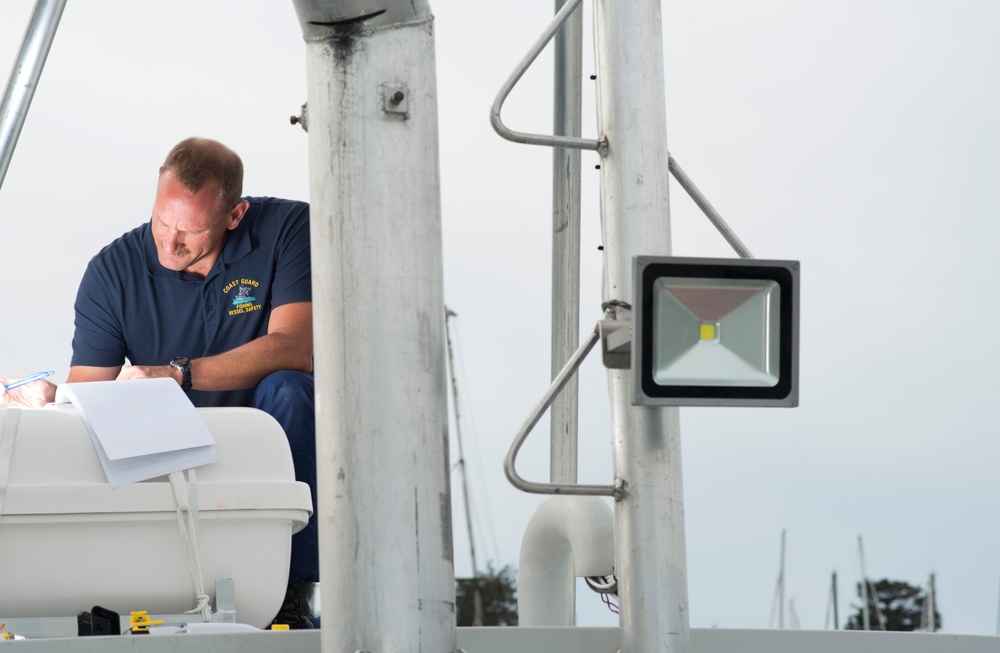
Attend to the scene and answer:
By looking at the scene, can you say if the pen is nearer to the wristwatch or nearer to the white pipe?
the wristwatch

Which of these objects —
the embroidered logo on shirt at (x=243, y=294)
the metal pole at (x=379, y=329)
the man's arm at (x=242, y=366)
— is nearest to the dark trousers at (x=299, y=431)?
the man's arm at (x=242, y=366)

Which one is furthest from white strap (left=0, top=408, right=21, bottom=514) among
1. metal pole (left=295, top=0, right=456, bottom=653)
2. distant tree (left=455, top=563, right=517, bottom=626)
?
distant tree (left=455, top=563, right=517, bottom=626)

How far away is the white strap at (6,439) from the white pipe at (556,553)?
0.91 m

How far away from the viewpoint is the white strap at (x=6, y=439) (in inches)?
71.3

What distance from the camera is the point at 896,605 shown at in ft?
→ 65.5

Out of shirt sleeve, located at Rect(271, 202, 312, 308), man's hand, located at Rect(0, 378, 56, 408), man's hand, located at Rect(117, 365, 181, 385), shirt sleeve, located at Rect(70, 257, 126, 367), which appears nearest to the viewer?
man's hand, located at Rect(0, 378, 56, 408)

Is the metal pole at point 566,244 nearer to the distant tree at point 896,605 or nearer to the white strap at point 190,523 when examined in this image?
the white strap at point 190,523

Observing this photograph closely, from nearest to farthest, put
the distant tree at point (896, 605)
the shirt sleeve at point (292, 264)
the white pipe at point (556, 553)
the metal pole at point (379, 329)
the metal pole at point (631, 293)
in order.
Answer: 1. the metal pole at point (379, 329)
2. the metal pole at point (631, 293)
3. the white pipe at point (556, 553)
4. the shirt sleeve at point (292, 264)
5. the distant tree at point (896, 605)

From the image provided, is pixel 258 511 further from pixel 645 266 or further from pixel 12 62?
pixel 12 62

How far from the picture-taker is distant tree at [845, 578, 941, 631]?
19.3 meters

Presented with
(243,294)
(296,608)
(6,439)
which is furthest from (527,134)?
(243,294)

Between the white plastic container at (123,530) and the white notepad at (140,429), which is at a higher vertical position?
the white notepad at (140,429)

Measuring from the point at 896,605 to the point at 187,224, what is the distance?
18.9 meters

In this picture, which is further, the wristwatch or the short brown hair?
the short brown hair
